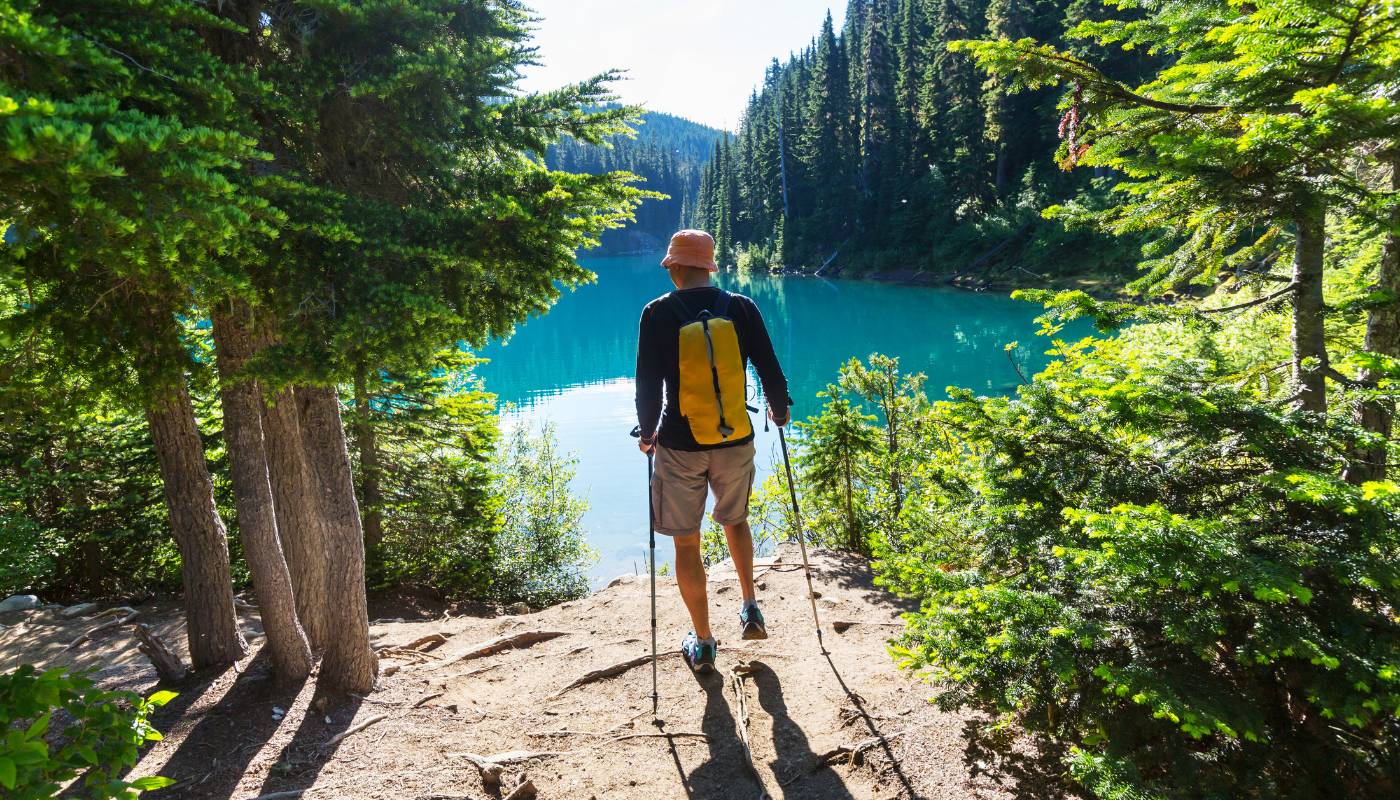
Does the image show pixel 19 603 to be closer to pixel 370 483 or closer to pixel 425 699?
pixel 370 483

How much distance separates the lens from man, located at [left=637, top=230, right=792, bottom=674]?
3414mm

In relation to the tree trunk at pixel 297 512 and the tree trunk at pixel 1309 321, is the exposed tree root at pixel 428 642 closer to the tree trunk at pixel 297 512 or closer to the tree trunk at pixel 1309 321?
the tree trunk at pixel 297 512

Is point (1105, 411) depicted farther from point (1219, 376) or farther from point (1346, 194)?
point (1346, 194)

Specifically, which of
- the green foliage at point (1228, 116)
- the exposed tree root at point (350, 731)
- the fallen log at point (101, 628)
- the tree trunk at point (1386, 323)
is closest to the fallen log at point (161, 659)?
the exposed tree root at point (350, 731)

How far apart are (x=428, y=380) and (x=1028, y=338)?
23.5 metres

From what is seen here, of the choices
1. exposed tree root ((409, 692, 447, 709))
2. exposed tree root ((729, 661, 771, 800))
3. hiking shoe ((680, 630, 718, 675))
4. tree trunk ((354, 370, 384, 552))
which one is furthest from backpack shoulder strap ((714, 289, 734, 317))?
tree trunk ((354, 370, 384, 552))

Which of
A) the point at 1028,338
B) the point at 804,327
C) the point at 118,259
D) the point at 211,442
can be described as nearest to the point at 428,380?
the point at 211,442

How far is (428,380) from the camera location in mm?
8336

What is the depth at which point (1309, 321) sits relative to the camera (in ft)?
9.17

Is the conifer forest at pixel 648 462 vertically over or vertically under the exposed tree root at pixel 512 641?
over

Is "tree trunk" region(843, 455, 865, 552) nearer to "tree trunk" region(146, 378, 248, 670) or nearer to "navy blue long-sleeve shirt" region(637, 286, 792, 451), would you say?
"navy blue long-sleeve shirt" region(637, 286, 792, 451)

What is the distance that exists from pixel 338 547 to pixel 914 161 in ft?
170

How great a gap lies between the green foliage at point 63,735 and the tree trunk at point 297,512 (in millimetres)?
2481

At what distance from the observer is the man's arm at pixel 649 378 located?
348cm
